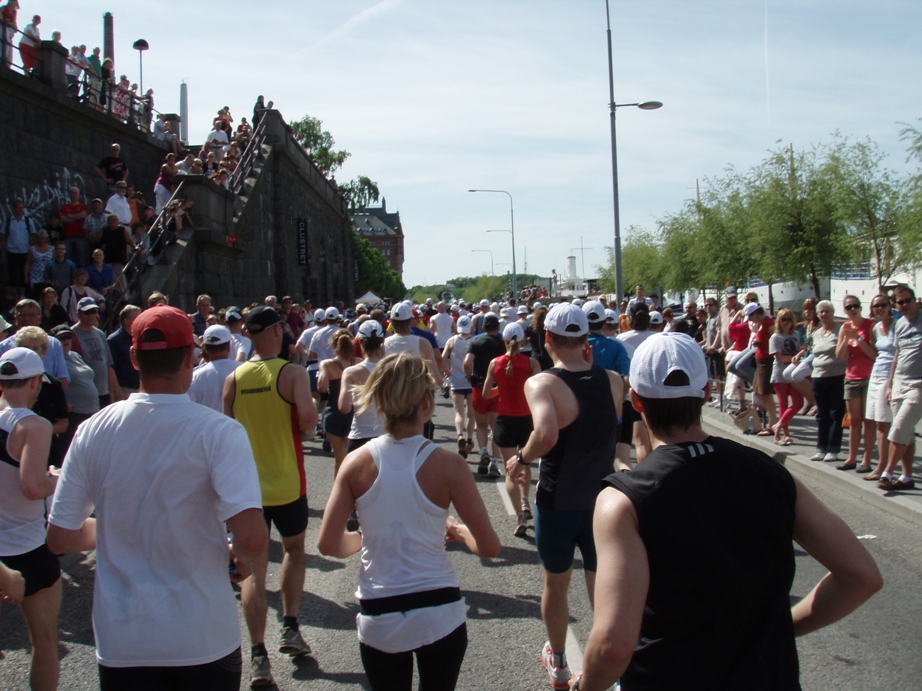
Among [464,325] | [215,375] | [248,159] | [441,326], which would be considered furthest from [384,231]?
[215,375]

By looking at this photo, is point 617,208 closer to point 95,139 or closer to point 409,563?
point 95,139

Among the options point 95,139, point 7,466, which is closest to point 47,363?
point 7,466

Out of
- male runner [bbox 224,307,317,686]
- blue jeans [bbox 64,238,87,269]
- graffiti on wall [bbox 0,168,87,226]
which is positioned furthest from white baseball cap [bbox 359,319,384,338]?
graffiti on wall [bbox 0,168,87,226]

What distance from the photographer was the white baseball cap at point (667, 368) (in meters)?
2.17

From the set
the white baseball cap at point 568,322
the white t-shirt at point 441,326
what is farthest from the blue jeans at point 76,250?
the white baseball cap at point 568,322

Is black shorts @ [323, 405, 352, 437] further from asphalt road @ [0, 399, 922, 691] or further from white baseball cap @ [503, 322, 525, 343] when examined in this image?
white baseball cap @ [503, 322, 525, 343]

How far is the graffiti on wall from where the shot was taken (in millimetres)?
14820

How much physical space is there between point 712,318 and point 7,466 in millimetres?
15735

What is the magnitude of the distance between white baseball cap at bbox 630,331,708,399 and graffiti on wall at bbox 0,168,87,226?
15267 millimetres

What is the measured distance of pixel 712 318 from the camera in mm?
17469

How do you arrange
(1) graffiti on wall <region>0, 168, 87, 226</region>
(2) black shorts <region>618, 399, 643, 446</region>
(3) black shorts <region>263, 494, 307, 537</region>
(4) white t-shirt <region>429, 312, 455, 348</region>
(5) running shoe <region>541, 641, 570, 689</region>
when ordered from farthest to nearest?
(4) white t-shirt <region>429, 312, 455, 348</region> → (1) graffiti on wall <region>0, 168, 87, 226</region> → (2) black shorts <region>618, 399, 643, 446</region> → (3) black shorts <region>263, 494, 307, 537</region> → (5) running shoe <region>541, 641, 570, 689</region>

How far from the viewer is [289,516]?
181 inches

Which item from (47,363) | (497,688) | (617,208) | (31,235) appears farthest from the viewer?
(617,208)

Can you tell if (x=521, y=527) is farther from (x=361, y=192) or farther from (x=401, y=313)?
(x=361, y=192)
